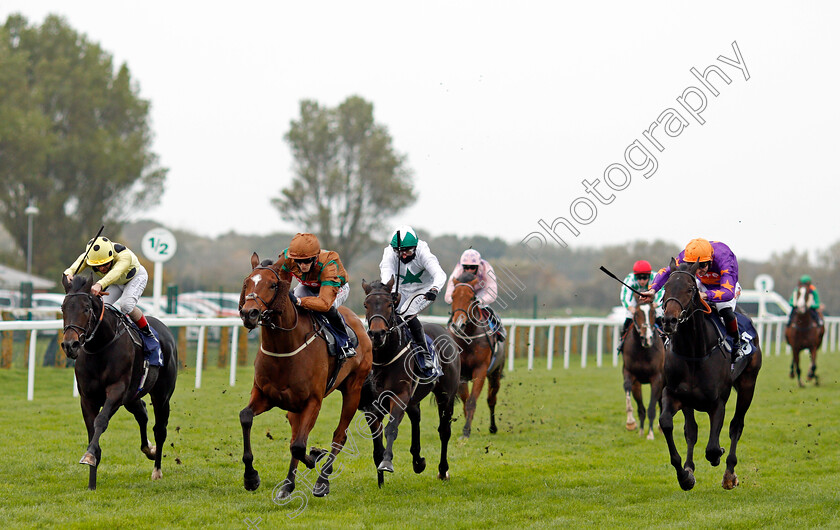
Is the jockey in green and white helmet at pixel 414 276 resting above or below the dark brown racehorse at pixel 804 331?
above

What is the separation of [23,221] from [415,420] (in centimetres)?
2458

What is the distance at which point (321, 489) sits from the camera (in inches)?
223

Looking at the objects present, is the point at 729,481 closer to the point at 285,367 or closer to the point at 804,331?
the point at 285,367

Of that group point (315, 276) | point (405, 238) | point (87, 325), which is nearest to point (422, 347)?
point (405, 238)

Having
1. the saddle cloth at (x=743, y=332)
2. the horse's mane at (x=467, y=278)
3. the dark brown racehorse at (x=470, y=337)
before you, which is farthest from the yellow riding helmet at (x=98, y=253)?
the saddle cloth at (x=743, y=332)

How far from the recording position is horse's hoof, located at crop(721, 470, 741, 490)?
6285mm

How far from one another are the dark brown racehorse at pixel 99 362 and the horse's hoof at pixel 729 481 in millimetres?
4077

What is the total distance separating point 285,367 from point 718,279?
3.19 m

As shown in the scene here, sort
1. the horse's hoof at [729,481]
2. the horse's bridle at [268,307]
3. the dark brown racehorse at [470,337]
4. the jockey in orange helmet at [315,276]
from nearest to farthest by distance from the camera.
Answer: the horse's bridle at [268,307] < the jockey in orange helmet at [315,276] < the horse's hoof at [729,481] < the dark brown racehorse at [470,337]

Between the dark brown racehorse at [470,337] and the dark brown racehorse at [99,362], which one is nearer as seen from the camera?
the dark brown racehorse at [99,362]

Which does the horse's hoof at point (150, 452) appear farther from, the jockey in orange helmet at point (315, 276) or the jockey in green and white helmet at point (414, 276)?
the jockey in green and white helmet at point (414, 276)

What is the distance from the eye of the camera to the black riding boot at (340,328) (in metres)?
5.87

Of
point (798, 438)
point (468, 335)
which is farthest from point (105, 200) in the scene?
point (798, 438)

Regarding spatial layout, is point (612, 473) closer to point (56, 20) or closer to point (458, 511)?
point (458, 511)
